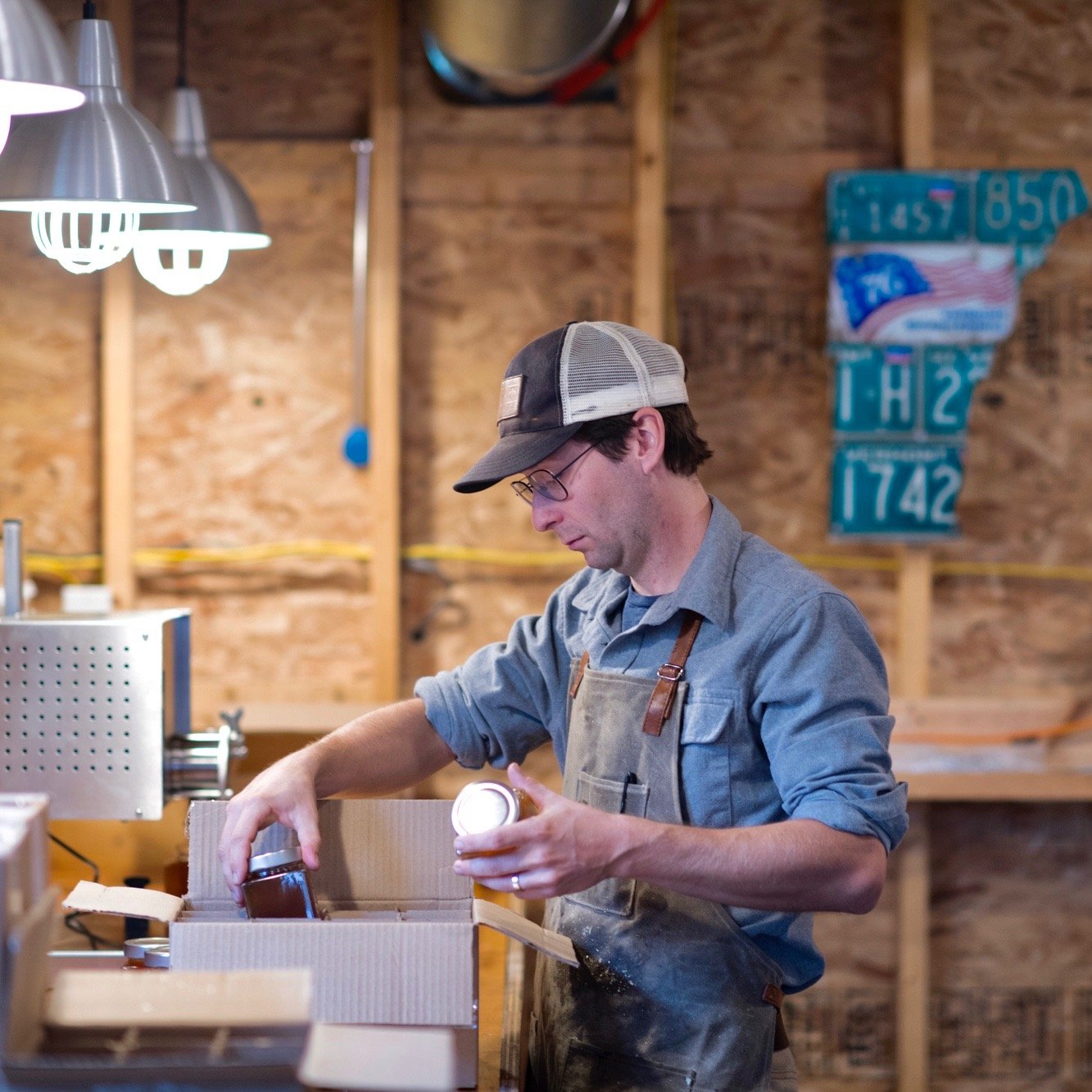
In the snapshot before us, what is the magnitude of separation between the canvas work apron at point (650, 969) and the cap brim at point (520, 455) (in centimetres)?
29

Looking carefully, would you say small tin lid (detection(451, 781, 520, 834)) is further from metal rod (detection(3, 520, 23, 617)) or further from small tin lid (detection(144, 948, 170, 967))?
metal rod (detection(3, 520, 23, 617))

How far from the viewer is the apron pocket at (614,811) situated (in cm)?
178

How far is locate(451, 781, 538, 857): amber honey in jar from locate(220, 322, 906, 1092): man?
51 mm

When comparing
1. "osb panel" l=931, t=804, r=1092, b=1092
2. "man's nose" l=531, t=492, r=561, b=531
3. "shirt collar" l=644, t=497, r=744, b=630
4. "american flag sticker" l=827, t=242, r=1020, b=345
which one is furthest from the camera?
"osb panel" l=931, t=804, r=1092, b=1092

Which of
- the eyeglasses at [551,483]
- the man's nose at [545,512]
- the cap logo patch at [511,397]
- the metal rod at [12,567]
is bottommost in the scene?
the metal rod at [12,567]

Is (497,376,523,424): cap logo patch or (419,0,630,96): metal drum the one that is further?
(419,0,630,96): metal drum

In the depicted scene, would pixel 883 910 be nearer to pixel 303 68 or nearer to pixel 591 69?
pixel 591 69

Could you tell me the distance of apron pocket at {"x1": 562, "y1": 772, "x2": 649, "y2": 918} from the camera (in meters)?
1.78

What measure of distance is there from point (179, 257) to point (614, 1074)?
1622 millimetres

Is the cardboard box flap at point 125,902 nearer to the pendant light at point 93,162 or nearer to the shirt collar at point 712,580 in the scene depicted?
the shirt collar at point 712,580

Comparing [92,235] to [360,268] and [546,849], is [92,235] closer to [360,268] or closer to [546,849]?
[546,849]

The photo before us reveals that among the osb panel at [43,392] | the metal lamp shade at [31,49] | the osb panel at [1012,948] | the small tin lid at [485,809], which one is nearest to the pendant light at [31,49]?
the metal lamp shade at [31,49]

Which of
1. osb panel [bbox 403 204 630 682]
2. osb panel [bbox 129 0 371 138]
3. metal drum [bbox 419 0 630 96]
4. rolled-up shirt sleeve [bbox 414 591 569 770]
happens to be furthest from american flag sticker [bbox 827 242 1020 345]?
rolled-up shirt sleeve [bbox 414 591 569 770]

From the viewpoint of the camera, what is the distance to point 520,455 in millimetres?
1825
